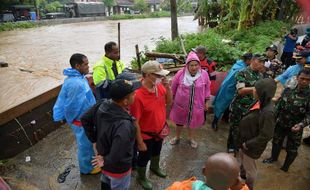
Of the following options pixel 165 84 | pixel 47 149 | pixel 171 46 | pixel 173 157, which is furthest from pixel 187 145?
pixel 171 46

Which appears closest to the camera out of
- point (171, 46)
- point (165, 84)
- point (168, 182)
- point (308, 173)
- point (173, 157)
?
point (165, 84)

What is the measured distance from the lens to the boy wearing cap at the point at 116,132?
224 cm

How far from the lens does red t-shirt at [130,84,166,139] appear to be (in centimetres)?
293

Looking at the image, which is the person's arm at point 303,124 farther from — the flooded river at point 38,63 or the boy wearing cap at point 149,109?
the flooded river at point 38,63

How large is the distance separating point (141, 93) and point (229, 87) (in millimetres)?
1889

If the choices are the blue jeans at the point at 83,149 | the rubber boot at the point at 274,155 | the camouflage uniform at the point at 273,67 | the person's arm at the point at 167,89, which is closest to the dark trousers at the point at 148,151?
the person's arm at the point at 167,89

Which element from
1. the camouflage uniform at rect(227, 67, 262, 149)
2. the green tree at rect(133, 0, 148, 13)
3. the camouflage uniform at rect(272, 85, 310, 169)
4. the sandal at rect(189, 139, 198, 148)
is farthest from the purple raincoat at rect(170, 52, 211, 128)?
the green tree at rect(133, 0, 148, 13)

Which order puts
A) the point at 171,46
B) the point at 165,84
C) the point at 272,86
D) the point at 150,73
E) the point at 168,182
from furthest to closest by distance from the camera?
the point at 171,46, the point at 168,182, the point at 165,84, the point at 150,73, the point at 272,86

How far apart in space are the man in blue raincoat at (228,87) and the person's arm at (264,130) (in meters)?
1.50

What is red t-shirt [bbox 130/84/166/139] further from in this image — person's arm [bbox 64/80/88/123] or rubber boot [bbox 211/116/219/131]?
rubber boot [bbox 211/116/219/131]

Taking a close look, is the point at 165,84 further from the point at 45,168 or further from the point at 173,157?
the point at 45,168

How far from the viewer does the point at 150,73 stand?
2.88 metres

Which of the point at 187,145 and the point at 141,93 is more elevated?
the point at 141,93

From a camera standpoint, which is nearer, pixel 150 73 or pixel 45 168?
pixel 150 73
